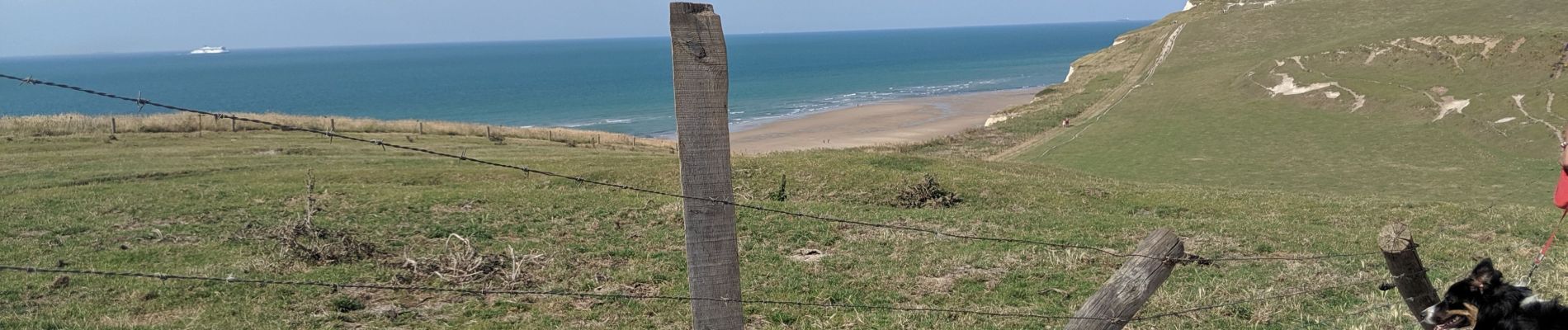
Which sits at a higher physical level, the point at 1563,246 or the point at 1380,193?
the point at 1563,246

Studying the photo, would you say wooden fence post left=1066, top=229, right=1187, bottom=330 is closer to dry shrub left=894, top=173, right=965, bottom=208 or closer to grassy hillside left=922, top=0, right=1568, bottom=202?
dry shrub left=894, top=173, right=965, bottom=208

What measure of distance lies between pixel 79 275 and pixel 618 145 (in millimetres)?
29655

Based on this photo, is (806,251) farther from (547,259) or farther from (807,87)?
(807,87)

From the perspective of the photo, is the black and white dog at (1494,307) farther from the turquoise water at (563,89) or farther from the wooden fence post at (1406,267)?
the turquoise water at (563,89)

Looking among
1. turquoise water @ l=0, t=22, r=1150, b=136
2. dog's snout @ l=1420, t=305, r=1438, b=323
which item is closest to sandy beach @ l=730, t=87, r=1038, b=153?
turquoise water @ l=0, t=22, r=1150, b=136

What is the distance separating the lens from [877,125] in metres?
65.6

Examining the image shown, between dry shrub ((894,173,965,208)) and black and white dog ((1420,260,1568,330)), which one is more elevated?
black and white dog ((1420,260,1568,330))

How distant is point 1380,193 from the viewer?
70.0ft

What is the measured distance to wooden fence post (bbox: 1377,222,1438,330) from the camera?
509 cm

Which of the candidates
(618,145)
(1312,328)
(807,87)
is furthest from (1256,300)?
(807,87)

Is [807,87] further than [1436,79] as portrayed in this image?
Yes

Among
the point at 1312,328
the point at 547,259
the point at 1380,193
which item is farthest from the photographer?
the point at 1380,193

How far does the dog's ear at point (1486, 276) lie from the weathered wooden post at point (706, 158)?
3.65 m

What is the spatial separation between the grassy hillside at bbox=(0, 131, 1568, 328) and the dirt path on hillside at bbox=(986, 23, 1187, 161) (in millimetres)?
14472
